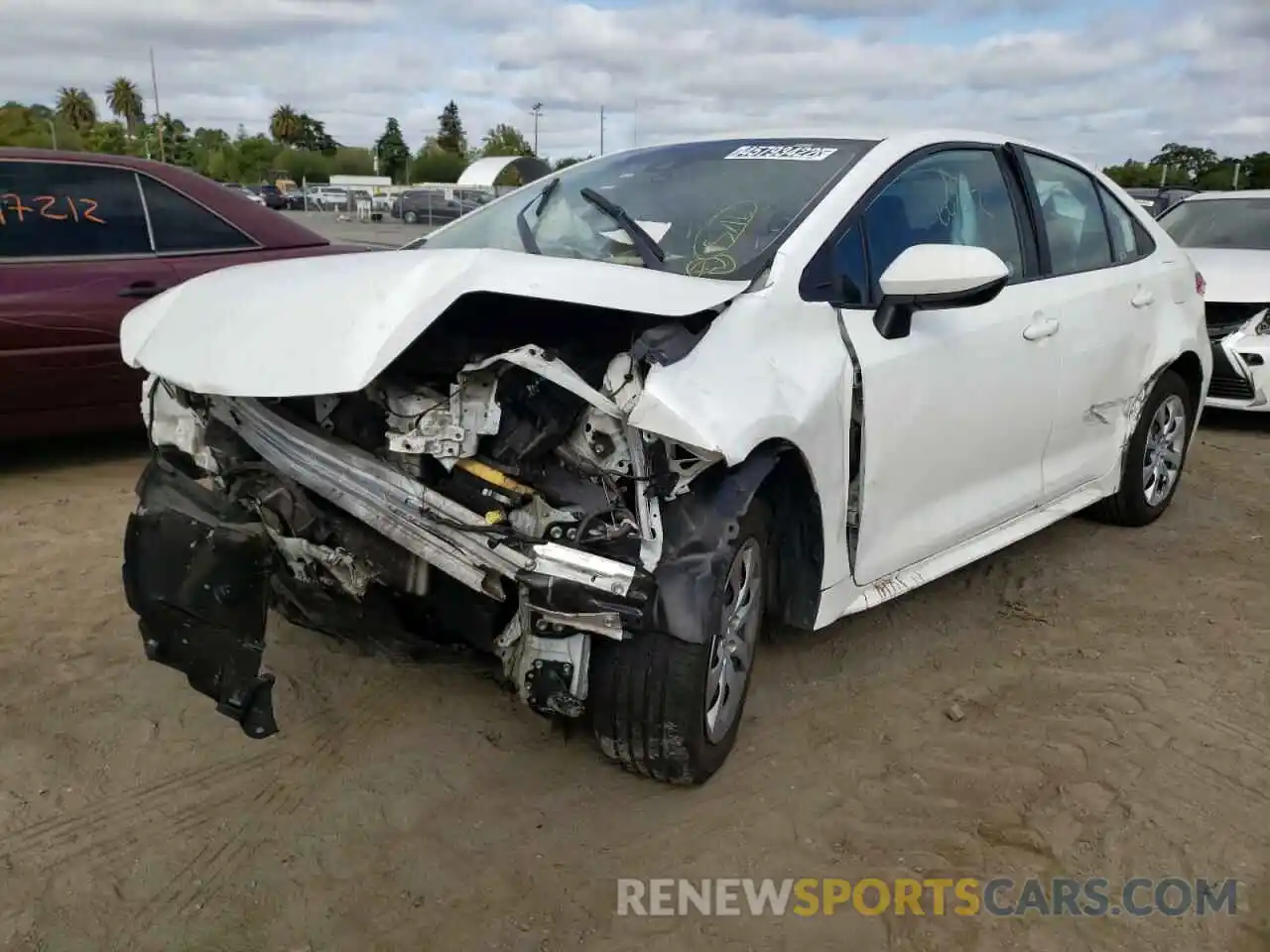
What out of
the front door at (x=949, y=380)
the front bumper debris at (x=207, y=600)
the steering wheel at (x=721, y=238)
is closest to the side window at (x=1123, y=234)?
the front door at (x=949, y=380)

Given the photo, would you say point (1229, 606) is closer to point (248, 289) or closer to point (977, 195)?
point (977, 195)

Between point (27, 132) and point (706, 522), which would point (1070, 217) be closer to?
point (706, 522)

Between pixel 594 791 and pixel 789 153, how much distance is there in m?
2.11

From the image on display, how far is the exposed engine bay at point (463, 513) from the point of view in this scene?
245 centimetres

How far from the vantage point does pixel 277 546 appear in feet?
8.73

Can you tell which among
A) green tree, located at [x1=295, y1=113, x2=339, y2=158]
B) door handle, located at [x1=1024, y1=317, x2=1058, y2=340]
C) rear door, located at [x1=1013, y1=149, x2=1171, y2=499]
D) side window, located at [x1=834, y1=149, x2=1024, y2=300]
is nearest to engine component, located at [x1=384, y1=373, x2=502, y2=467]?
side window, located at [x1=834, y1=149, x2=1024, y2=300]

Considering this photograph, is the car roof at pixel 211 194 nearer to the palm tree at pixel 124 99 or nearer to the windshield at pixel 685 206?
the windshield at pixel 685 206

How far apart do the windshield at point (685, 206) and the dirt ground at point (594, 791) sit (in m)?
1.40

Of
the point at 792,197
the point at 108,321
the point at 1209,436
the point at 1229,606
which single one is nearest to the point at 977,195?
the point at 792,197

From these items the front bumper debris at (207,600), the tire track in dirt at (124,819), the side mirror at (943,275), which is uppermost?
the side mirror at (943,275)

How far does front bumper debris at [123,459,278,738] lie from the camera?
2451 millimetres

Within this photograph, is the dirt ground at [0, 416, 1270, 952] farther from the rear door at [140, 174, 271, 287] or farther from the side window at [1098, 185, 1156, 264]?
the rear door at [140, 174, 271, 287]

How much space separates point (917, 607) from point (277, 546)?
2.44 meters

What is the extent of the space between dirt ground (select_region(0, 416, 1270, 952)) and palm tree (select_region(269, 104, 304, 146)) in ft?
370
